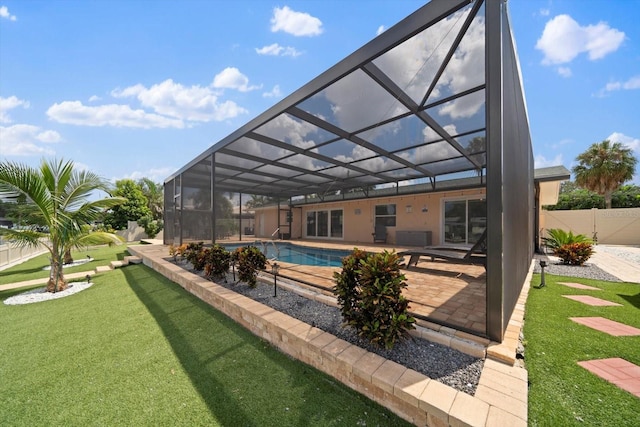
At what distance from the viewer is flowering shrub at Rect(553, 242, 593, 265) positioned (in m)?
7.03

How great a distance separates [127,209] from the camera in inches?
781

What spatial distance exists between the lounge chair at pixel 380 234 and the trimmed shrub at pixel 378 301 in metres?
10.3

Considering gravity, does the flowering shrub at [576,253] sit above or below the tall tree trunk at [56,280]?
above

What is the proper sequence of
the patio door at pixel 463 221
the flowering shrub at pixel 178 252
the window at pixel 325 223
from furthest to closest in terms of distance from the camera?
the window at pixel 325 223 → the patio door at pixel 463 221 → the flowering shrub at pixel 178 252

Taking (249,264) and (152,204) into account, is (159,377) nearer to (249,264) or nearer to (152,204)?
(249,264)

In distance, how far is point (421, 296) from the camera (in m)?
3.84

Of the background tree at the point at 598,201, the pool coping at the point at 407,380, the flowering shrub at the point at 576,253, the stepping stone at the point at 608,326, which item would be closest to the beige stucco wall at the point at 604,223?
the background tree at the point at 598,201

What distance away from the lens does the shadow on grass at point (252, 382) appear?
193cm

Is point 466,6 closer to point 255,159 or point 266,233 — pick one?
point 255,159

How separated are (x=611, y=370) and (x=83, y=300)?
26.1 ft

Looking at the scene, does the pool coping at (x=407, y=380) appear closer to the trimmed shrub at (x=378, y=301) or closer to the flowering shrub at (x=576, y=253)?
the trimmed shrub at (x=378, y=301)

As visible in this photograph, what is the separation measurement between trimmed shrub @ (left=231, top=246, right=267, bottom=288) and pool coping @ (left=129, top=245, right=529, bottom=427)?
1304 mm

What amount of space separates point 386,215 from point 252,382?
11279mm

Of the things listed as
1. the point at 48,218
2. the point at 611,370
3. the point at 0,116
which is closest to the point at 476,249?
the point at 611,370
